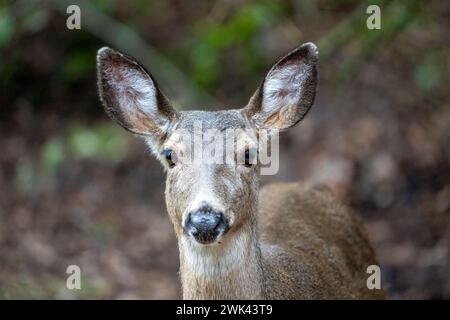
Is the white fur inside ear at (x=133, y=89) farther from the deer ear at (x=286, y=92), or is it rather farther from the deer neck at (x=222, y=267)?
the deer neck at (x=222, y=267)

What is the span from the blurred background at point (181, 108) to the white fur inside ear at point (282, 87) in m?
3.13

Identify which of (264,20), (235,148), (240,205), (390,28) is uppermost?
(264,20)

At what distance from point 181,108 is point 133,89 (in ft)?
17.2

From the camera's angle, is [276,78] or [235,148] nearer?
Result: [235,148]

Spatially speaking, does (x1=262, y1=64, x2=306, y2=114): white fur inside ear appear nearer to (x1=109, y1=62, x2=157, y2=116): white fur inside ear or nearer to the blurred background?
(x1=109, y1=62, x2=157, y2=116): white fur inside ear

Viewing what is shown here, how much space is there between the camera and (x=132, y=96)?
264 inches

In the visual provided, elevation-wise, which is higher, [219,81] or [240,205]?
[219,81]

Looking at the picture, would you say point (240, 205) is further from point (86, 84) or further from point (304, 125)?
point (86, 84)

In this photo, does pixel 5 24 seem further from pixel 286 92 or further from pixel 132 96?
pixel 286 92

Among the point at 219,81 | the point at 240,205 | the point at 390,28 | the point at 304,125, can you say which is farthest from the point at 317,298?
the point at 219,81

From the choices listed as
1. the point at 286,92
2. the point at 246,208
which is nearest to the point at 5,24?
the point at 286,92
